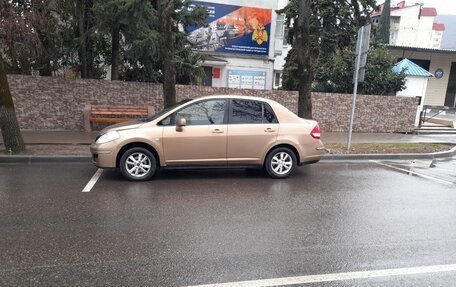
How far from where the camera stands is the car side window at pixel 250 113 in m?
7.57

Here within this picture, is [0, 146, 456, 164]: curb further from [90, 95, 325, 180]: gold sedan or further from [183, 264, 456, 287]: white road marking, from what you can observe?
[183, 264, 456, 287]: white road marking

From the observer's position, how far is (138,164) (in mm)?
7141

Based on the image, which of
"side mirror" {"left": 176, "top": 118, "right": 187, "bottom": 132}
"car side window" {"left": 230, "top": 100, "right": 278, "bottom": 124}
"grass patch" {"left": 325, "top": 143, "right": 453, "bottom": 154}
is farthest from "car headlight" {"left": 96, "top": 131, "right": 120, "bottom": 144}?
"grass patch" {"left": 325, "top": 143, "right": 453, "bottom": 154}

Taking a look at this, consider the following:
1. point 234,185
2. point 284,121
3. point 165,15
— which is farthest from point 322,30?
point 234,185

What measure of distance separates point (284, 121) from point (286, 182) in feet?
4.04

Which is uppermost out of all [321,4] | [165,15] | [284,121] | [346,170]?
[321,4]

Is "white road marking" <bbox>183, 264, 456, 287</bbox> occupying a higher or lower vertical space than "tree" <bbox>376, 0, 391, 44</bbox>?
lower

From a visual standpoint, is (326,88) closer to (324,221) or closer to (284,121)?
(284,121)

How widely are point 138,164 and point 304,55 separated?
A: 7.01m

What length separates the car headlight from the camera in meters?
7.01

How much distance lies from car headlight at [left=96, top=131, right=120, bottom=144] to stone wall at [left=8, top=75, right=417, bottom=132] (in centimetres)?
617

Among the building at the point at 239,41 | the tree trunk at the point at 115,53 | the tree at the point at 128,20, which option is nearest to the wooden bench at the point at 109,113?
the tree at the point at 128,20

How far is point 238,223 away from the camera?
519 cm

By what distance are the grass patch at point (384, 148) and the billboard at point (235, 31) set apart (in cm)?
1332
